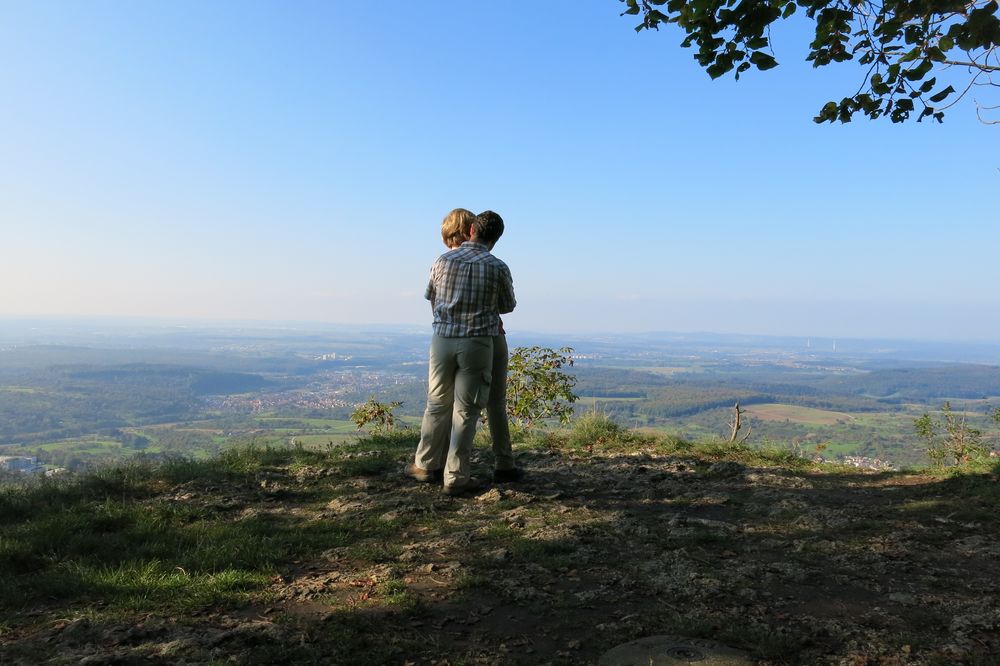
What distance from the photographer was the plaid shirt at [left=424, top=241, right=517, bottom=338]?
5.06 m

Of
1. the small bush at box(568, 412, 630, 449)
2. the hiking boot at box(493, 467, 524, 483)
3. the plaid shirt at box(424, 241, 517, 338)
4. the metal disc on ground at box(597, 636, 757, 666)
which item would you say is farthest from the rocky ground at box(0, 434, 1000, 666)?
the small bush at box(568, 412, 630, 449)

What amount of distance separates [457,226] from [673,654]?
13.3 ft

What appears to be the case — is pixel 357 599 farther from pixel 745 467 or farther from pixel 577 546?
pixel 745 467

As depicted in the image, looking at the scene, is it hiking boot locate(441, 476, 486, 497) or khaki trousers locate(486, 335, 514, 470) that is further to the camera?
khaki trousers locate(486, 335, 514, 470)

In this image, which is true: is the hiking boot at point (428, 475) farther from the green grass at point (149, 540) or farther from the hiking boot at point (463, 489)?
the green grass at point (149, 540)

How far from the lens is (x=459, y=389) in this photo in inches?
201

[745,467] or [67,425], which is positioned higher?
[745,467]

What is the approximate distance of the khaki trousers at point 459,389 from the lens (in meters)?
5.05

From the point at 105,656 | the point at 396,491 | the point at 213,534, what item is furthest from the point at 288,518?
the point at 105,656

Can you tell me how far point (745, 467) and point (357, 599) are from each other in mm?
4931

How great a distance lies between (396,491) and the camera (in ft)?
17.1

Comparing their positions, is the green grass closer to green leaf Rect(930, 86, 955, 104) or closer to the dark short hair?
the dark short hair

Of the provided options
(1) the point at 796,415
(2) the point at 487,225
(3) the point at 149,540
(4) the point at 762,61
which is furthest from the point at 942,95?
(1) the point at 796,415

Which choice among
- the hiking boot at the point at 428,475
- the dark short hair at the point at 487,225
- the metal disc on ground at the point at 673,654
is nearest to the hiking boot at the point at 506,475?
the hiking boot at the point at 428,475
